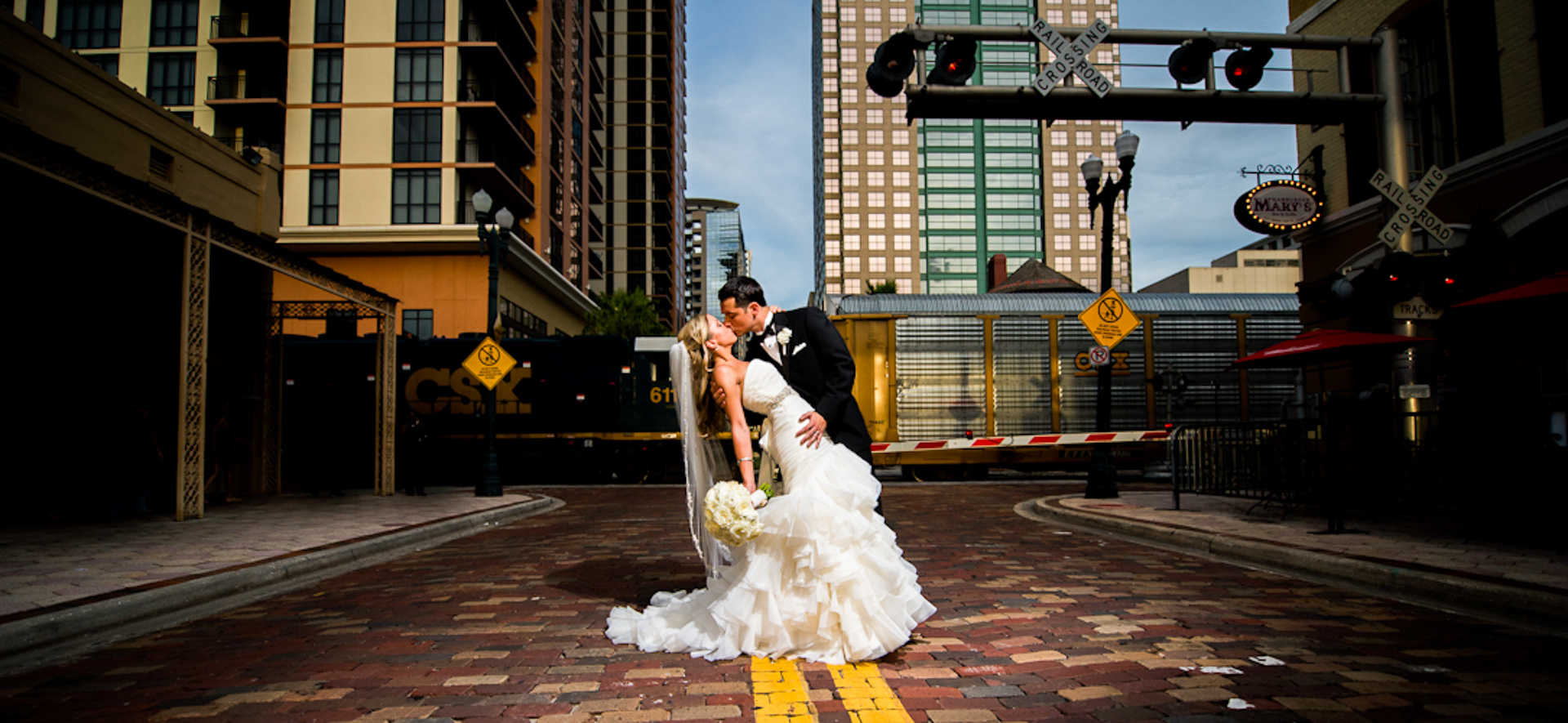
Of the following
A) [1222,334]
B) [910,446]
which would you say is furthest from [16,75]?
[1222,334]

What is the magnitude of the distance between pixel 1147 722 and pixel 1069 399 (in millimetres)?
16001

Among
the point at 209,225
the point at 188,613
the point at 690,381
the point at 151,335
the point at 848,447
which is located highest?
the point at 209,225

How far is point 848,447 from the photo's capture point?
4168mm

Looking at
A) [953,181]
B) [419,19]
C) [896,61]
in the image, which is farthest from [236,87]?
[953,181]

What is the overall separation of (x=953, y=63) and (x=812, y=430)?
8.12 meters

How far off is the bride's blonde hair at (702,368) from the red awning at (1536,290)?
6.71 meters

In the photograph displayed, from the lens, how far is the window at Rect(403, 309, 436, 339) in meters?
29.7

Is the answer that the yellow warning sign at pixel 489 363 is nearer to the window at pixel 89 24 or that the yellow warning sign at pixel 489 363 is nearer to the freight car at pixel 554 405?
the freight car at pixel 554 405

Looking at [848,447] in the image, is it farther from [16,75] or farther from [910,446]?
[910,446]

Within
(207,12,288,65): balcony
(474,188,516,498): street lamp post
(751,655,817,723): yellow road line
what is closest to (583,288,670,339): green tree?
(207,12,288,65): balcony

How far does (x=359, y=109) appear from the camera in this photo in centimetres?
3131

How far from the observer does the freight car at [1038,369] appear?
58.3 feet

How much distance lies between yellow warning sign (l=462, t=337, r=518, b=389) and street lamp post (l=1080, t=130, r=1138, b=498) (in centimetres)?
977

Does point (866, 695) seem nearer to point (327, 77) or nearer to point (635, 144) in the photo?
point (327, 77)
